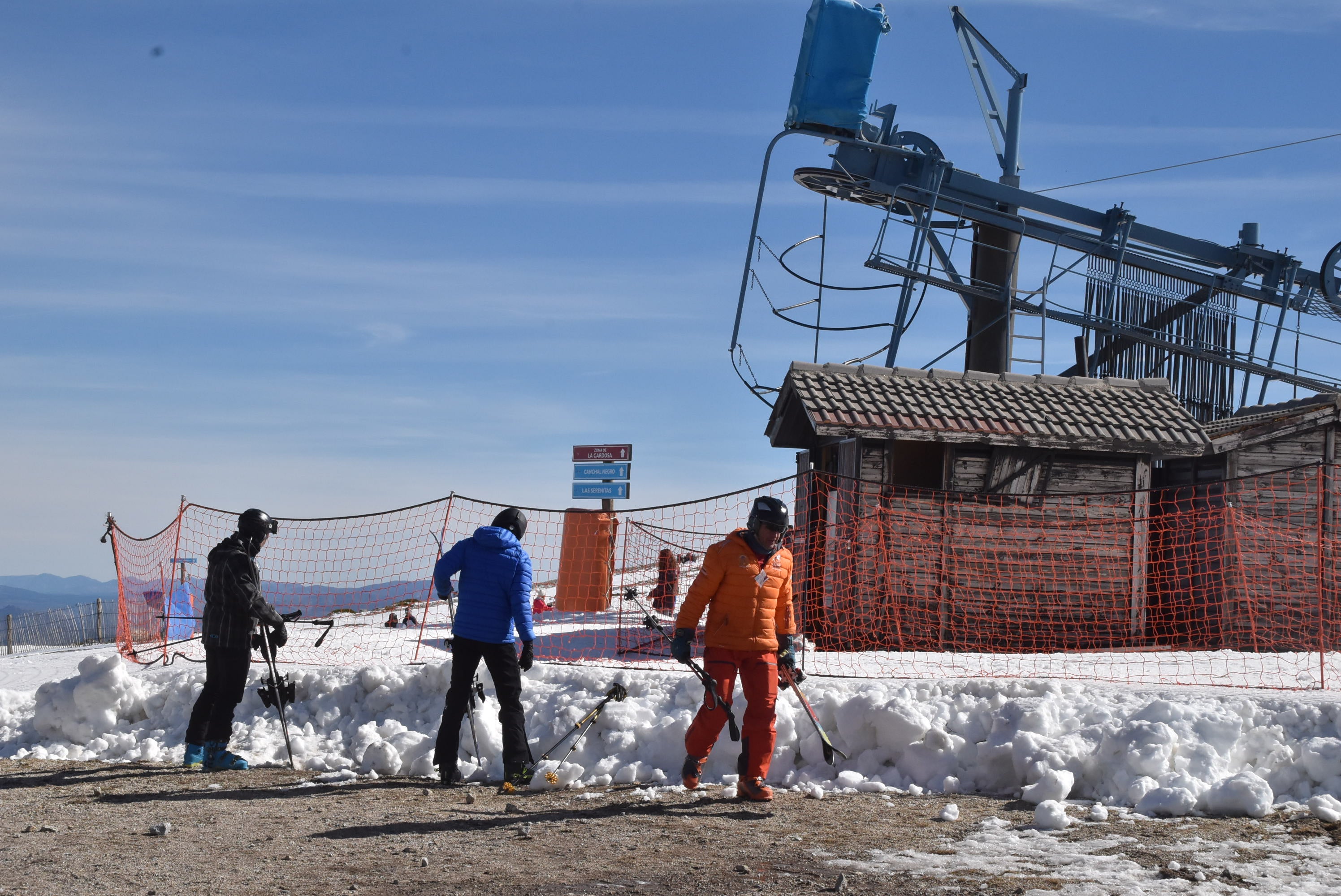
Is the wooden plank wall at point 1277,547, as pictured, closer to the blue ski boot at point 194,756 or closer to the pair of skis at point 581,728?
the pair of skis at point 581,728

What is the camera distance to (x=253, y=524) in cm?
831

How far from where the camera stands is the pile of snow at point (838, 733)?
22.9 ft

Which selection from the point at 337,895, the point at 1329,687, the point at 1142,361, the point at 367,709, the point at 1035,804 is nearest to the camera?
the point at 337,895

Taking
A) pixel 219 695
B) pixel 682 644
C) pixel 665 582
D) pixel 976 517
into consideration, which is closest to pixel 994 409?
pixel 976 517

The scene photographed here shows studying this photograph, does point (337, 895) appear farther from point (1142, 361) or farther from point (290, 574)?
point (1142, 361)

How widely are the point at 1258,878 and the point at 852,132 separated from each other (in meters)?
14.4

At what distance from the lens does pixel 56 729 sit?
Result: 30.0 ft

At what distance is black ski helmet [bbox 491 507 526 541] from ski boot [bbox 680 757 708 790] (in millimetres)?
1833

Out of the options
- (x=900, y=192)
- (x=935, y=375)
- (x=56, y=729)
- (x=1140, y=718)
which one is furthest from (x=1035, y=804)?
(x=900, y=192)

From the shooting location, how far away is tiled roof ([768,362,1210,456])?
13.5 meters

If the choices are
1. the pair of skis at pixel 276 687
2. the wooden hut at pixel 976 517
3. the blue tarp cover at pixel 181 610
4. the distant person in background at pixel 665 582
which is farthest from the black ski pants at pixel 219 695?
the distant person in background at pixel 665 582

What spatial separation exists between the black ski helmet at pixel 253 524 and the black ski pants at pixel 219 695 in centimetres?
80

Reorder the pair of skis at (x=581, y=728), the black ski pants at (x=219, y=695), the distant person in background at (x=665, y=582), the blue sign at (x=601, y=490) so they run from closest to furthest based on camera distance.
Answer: the pair of skis at (x=581, y=728) → the black ski pants at (x=219, y=695) → the distant person in background at (x=665, y=582) → the blue sign at (x=601, y=490)

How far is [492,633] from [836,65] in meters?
12.8
